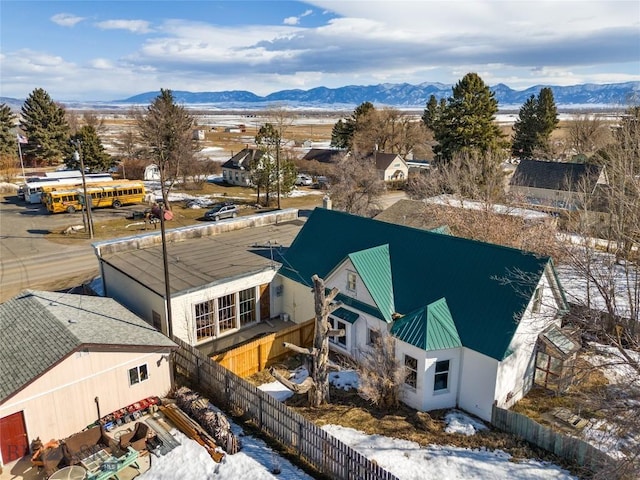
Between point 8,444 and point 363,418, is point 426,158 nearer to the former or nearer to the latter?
point 363,418

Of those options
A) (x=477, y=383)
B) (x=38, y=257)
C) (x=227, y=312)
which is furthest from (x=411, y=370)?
(x=38, y=257)

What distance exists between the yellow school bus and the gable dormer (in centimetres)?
3653

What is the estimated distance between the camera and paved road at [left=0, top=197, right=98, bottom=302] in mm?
30484

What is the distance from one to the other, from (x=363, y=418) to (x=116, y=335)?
9842 millimetres

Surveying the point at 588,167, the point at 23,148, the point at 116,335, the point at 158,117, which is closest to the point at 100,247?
the point at 116,335

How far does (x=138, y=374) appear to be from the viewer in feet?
55.6

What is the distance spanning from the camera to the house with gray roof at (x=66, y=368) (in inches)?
565

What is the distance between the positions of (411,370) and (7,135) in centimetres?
8934

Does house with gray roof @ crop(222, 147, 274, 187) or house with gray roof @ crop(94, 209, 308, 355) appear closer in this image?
house with gray roof @ crop(94, 209, 308, 355)

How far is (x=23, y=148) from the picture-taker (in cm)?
8019

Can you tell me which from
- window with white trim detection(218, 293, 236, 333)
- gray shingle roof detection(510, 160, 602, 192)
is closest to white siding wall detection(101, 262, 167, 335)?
window with white trim detection(218, 293, 236, 333)

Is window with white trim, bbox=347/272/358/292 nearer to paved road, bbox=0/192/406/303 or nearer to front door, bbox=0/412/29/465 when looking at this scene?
front door, bbox=0/412/29/465

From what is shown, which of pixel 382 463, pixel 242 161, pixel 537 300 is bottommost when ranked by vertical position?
pixel 382 463

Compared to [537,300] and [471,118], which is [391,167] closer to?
[471,118]
